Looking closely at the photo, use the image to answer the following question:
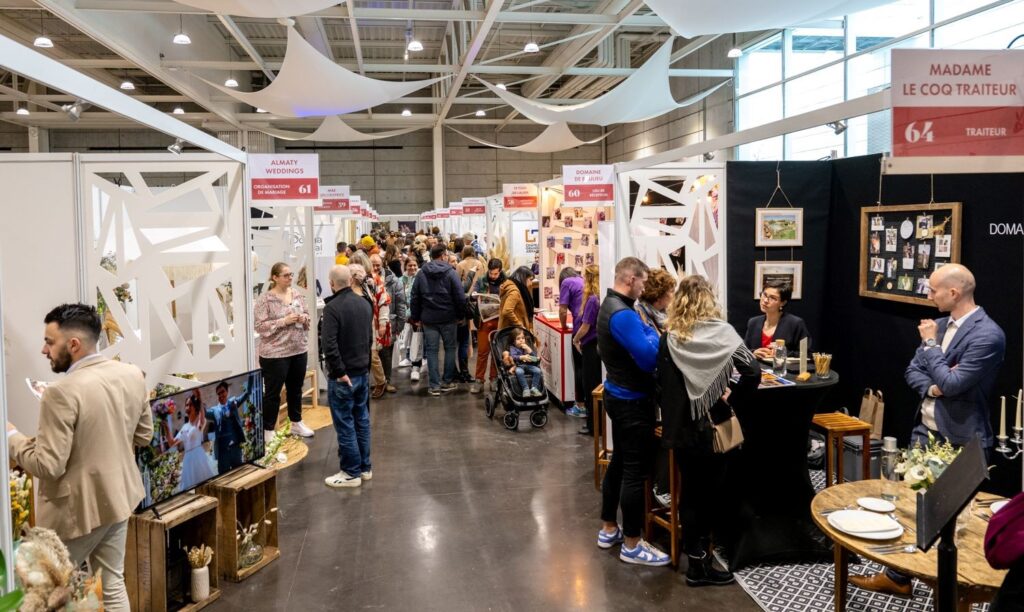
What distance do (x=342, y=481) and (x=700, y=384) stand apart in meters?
2.85

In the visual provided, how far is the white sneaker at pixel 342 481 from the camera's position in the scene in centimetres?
537

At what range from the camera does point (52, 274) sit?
12.4 feet

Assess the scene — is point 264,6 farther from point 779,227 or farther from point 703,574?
point 703,574

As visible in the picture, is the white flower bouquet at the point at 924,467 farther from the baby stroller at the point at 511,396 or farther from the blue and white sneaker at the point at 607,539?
the baby stroller at the point at 511,396

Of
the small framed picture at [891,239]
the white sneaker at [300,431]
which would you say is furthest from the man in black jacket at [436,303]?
the small framed picture at [891,239]

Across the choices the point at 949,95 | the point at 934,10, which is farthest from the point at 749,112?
the point at 949,95

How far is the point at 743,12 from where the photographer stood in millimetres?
4633

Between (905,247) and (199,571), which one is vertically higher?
(905,247)

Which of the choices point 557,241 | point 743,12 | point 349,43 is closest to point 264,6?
point 743,12

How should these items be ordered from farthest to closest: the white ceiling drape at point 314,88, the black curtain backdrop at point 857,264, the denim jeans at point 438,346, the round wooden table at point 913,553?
the denim jeans at point 438,346
the white ceiling drape at point 314,88
the black curtain backdrop at point 857,264
the round wooden table at point 913,553

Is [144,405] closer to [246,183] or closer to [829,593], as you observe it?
[246,183]

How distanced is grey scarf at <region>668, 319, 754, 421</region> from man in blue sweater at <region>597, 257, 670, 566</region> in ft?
0.88

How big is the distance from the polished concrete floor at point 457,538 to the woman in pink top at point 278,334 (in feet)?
2.00

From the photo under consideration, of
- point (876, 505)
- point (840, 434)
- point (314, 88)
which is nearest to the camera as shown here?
point (876, 505)
